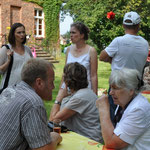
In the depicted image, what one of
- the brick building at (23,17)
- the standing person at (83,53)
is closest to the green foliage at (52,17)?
the brick building at (23,17)

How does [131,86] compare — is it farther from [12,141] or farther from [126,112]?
[12,141]

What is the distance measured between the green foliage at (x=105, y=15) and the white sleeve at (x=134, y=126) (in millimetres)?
8965

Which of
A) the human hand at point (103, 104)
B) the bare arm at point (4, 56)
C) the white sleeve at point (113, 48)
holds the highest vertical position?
the white sleeve at point (113, 48)

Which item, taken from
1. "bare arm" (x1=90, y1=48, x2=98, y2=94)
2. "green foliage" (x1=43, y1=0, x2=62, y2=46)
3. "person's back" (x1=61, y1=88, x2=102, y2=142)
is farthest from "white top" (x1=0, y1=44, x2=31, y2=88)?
"green foliage" (x1=43, y1=0, x2=62, y2=46)

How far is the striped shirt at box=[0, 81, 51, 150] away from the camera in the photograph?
1725 mm

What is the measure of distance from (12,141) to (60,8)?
70.5 feet

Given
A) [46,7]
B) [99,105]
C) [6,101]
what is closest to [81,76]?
[99,105]

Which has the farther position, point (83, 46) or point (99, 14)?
point (99, 14)

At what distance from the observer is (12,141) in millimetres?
1768

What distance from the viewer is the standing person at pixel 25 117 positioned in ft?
5.66

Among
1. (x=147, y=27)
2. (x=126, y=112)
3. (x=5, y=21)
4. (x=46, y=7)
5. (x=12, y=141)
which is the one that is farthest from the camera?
(x=46, y=7)

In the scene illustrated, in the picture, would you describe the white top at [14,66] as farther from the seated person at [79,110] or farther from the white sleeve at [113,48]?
the white sleeve at [113,48]

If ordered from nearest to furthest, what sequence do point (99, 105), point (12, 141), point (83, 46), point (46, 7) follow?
point (12, 141), point (99, 105), point (83, 46), point (46, 7)

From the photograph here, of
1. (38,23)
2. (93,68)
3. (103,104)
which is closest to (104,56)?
(93,68)
